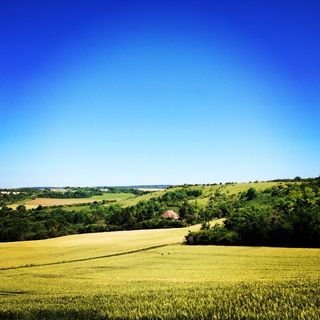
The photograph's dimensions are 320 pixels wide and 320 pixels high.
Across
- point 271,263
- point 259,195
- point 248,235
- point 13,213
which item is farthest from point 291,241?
point 13,213

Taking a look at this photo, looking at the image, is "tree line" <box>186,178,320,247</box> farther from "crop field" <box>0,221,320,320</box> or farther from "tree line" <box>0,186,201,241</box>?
"tree line" <box>0,186,201,241</box>

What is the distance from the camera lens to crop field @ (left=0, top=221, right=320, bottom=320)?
21.0 metres

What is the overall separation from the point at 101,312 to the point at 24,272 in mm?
36235

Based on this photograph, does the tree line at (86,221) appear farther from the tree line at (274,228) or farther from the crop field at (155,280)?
the tree line at (274,228)

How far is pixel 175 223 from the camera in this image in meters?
111

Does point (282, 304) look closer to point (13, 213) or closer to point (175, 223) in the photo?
point (175, 223)

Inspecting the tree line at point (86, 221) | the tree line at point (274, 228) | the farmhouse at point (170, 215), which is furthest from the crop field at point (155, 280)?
the farmhouse at point (170, 215)

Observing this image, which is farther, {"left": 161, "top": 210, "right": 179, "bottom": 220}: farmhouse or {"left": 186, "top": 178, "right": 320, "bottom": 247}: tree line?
{"left": 161, "top": 210, "right": 179, "bottom": 220}: farmhouse

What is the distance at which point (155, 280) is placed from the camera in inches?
1566

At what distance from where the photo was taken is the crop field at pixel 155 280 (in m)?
21.0

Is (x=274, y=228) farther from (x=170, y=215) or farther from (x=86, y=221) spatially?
(x=86, y=221)

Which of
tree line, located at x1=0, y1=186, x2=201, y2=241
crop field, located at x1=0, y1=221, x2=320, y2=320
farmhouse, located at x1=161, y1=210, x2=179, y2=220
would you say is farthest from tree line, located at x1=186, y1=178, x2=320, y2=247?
farmhouse, located at x1=161, y1=210, x2=179, y2=220

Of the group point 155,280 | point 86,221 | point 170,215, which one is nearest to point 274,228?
point 155,280

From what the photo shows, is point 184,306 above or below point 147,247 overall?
above
